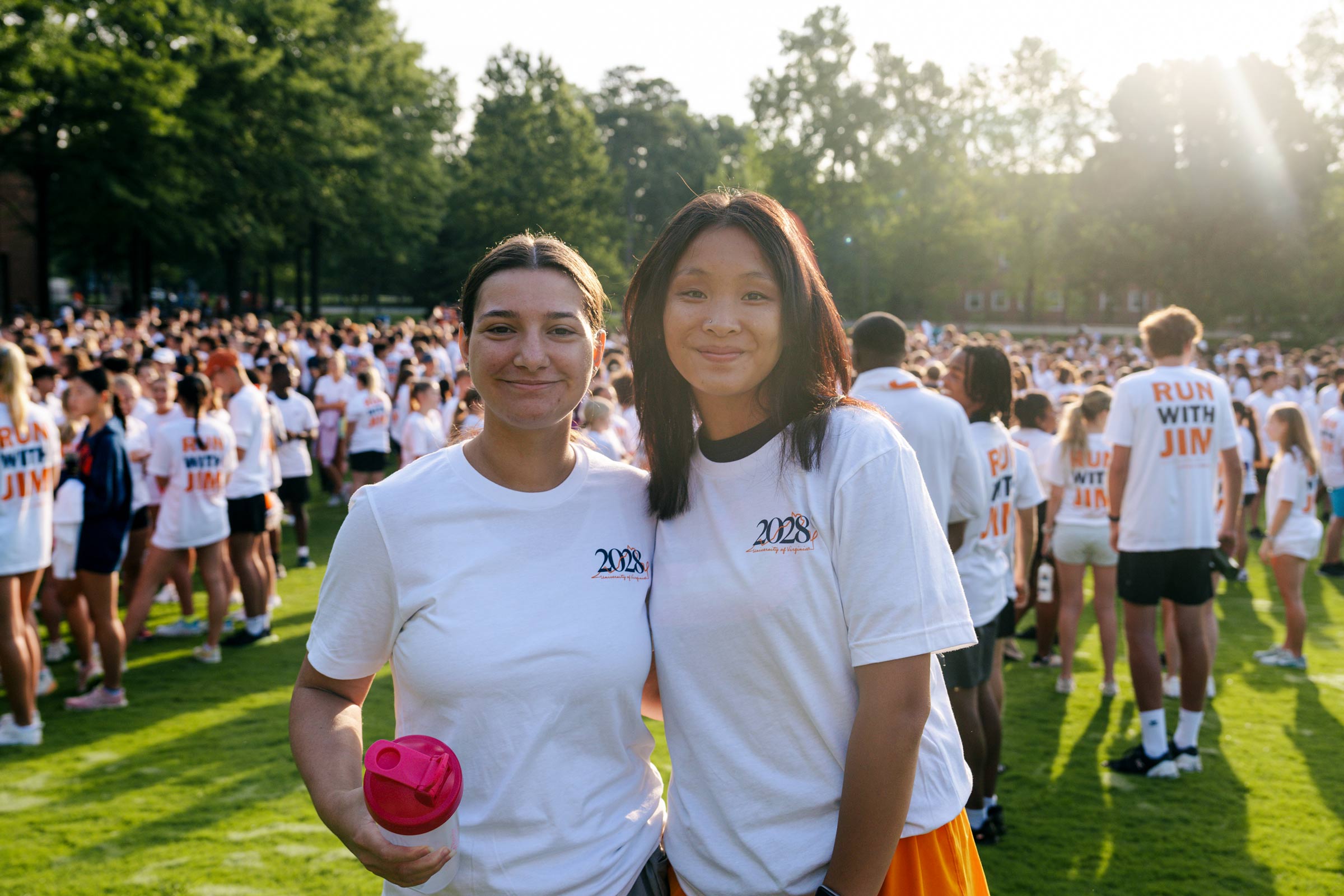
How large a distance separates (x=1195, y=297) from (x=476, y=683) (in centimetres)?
4557

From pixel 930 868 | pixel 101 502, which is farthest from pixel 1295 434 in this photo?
pixel 101 502

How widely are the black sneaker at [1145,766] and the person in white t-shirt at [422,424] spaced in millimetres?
6529

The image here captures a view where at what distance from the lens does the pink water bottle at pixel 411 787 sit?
1.64 m

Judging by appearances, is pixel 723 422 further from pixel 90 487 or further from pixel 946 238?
pixel 946 238

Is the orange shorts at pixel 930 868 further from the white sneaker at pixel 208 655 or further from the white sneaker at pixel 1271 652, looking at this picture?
the white sneaker at pixel 1271 652

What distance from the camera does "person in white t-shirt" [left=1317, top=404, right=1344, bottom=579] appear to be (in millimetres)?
10344

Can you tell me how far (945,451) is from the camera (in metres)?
4.45

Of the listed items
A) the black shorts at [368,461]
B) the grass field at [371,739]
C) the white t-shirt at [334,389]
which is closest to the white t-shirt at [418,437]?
the black shorts at [368,461]

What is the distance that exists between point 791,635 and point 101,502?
579 centimetres

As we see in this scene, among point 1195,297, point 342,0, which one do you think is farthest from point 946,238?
point 342,0

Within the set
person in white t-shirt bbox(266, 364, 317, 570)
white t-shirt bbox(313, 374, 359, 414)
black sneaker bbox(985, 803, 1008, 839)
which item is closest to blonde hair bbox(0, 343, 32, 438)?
person in white t-shirt bbox(266, 364, 317, 570)

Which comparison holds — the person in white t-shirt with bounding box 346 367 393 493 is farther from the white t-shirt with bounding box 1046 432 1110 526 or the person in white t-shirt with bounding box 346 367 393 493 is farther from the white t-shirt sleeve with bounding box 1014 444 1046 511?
the white t-shirt sleeve with bounding box 1014 444 1046 511

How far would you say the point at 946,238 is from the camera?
51.5 metres

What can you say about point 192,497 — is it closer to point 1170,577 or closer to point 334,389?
point 334,389
